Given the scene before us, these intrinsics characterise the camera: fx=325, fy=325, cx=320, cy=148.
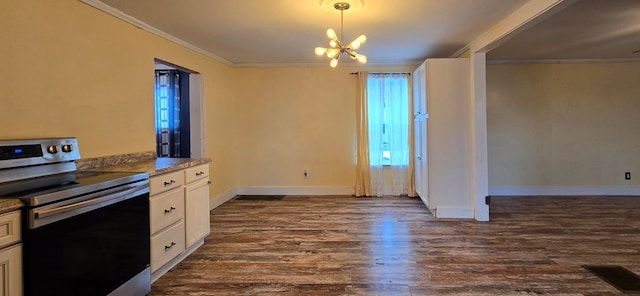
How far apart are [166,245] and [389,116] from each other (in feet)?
12.7

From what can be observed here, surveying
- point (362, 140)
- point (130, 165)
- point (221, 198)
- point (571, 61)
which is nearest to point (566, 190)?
point (571, 61)

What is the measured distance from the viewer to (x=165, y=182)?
255cm

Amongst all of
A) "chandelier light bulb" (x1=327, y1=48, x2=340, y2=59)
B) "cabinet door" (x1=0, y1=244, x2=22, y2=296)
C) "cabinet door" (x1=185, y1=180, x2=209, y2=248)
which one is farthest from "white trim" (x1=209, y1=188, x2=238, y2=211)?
"cabinet door" (x1=0, y1=244, x2=22, y2=296)

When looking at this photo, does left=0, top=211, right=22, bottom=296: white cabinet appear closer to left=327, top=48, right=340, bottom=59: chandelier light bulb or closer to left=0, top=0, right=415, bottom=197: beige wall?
left=0, top=0, right=415, bottom=197: beige wall

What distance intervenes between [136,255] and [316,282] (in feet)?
4.19

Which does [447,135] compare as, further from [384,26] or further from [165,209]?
[165,209]

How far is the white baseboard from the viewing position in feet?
17.4

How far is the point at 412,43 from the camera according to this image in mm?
4188

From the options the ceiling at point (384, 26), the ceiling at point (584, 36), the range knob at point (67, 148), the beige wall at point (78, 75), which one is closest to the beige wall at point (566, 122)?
the ceiling at point (584, 36)

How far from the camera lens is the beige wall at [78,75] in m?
2.02

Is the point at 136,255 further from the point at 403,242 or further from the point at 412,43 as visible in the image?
the point at 412,43

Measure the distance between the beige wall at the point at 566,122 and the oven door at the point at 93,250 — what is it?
5.22 meters

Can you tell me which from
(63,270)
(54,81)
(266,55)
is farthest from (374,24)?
(63,270)

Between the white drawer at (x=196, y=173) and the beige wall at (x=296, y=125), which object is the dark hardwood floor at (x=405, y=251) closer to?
the white drawer at (x=196, y=173)
